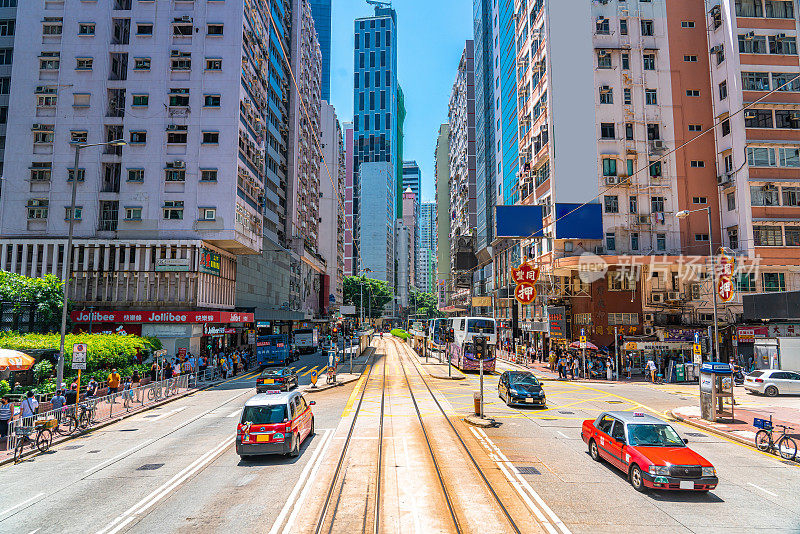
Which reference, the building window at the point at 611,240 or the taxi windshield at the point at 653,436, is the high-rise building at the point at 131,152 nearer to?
the building window at the point at 611,240

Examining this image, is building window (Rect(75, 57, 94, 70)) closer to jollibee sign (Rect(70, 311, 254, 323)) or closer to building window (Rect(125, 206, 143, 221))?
building window (Rect(125, 206, 143, 221))

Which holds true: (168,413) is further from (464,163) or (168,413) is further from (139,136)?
(464,163)

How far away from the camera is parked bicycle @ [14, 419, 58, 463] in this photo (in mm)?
16906

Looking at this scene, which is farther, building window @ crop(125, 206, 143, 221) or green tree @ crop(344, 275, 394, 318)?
green tree @ crop(344, 275, 394, 318)

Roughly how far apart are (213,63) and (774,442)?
5173cm

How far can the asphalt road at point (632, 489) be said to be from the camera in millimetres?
10422

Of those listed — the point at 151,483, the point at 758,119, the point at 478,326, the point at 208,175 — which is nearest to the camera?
the point at 151,483

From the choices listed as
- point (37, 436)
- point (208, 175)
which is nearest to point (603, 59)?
point (208, 175)

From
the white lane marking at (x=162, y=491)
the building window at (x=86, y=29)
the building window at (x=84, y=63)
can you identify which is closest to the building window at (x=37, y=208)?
the building window at (x=84, y=63)

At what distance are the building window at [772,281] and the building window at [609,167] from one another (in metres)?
15.7

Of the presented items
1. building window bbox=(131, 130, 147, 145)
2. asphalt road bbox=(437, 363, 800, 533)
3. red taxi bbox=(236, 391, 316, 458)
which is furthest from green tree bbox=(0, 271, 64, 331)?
asphalt road bbox=(437, 363, 800, 533)

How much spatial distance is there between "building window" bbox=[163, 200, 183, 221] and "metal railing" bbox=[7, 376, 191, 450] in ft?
56.5

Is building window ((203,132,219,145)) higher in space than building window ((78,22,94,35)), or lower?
lower

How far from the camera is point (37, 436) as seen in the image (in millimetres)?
17609
